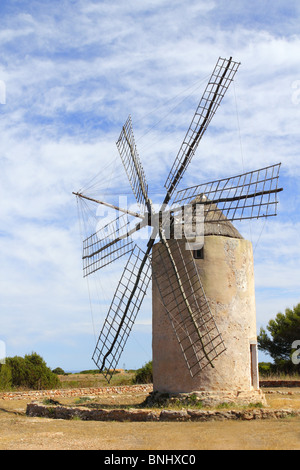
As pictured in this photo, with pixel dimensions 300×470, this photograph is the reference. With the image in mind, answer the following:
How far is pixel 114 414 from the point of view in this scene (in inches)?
379

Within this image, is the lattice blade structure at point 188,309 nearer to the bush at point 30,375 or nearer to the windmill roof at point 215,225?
the windmill roof at point 215,225

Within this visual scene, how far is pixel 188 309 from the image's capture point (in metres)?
10.2

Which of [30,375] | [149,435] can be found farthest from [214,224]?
[30,375]

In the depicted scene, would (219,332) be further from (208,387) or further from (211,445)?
(211,445)

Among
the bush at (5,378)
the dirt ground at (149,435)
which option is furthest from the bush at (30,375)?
the dirt ground at (149,435)

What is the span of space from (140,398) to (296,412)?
19.9ft

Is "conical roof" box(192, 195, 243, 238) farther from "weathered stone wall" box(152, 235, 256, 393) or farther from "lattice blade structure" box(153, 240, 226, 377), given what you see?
"lattice blade structure" box(153, 240, 226, 377)

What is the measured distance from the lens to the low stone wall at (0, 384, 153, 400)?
1478 centimetres

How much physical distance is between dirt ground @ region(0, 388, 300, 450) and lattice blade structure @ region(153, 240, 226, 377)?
1.88 metres

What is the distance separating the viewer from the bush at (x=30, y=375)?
1831 centimetres

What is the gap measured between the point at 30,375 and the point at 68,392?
127 inches

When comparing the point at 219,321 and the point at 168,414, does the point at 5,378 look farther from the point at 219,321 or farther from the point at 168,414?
the point at 168,414

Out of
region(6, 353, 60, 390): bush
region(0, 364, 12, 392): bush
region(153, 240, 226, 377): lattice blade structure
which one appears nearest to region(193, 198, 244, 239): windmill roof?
region(153, 240, 226, 377): lattice blade structure

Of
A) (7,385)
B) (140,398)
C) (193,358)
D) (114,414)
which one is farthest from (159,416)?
(7,385)
